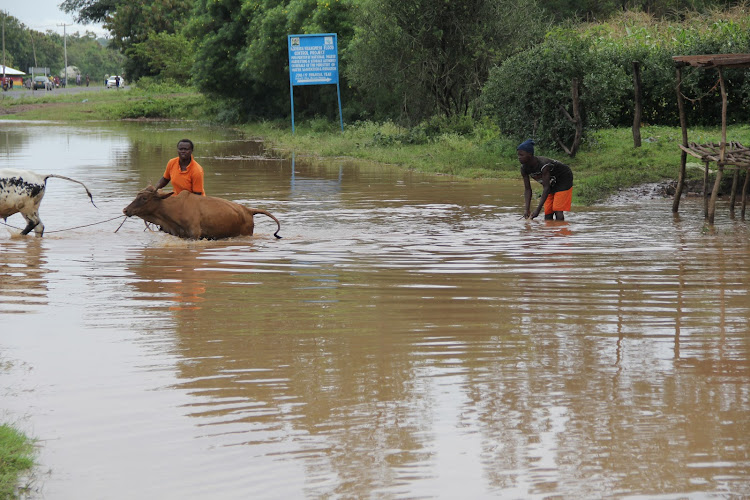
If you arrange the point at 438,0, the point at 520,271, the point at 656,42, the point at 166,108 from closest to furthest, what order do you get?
1. the point at 520,271
2. the point at 438,0
3. the point at 656,42
4. the point at 166,108

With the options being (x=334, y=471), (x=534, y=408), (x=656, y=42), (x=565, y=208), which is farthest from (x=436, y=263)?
(x=656, y=42)

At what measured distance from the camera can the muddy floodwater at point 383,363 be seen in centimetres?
444

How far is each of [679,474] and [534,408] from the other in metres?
1.01

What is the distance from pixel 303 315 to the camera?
7312 millimetres

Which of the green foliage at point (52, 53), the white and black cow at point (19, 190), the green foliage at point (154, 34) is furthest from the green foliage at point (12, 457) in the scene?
the green foliage at point (52, 53)

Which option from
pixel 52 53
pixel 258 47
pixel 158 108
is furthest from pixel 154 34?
pixel 52 53

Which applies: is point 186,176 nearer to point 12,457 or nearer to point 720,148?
point 720,148

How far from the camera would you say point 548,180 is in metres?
12.2

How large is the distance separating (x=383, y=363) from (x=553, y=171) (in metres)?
6.94

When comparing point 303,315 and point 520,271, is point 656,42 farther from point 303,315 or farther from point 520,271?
point 303,315

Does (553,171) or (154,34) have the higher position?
(154,34)

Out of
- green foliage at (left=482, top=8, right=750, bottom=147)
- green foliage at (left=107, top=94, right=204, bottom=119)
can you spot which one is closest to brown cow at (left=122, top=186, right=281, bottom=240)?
green foliage at (left=482, top=8, right=750, bottom=147)

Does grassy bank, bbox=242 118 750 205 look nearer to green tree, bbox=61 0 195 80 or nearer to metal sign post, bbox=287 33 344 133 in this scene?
metal sign post, bbox=287 33 344 133

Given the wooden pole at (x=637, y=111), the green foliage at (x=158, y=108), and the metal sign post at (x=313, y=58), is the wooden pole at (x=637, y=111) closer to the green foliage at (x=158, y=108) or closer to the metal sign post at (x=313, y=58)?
the metal sign post at (x=313, y=58)
